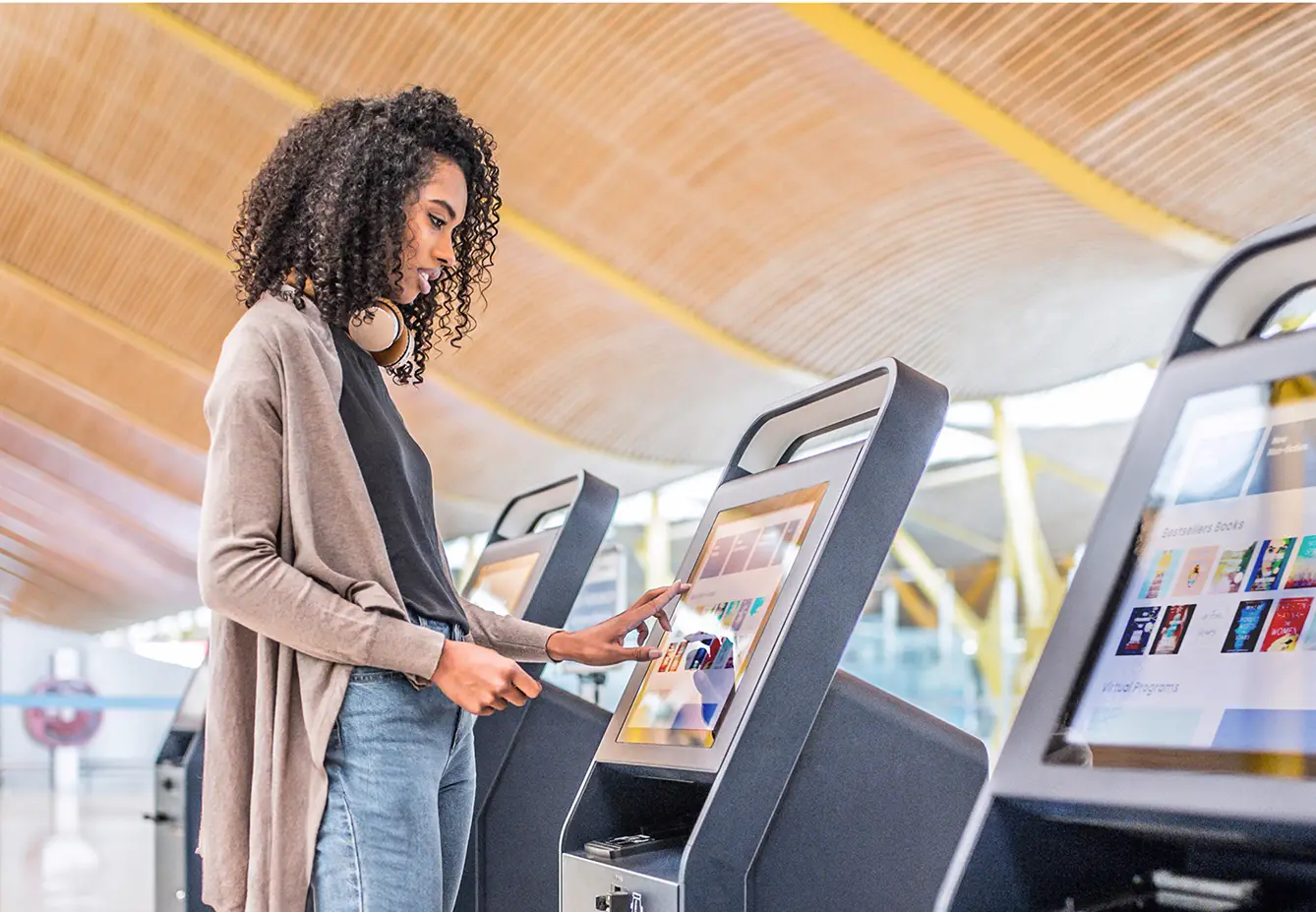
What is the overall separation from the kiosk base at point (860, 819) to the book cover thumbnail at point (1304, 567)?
86 cm

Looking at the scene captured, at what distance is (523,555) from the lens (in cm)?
383

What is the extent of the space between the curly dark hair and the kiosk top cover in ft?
3.32

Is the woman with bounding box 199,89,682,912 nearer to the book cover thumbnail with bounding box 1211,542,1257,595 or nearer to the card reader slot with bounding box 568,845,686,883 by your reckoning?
the card reader slot with bounding box 568,845,686,883

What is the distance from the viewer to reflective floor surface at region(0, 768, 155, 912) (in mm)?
5676

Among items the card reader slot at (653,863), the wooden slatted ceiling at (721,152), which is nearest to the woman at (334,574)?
the card reader slot at (653,863)

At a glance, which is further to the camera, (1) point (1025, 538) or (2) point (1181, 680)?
(1) point (1025, 538)

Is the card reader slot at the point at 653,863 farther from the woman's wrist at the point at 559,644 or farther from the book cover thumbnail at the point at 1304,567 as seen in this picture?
the book cover thumbnail at the point at 1304,567

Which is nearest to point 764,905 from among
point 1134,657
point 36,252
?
point 1134,657

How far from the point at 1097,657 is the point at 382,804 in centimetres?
85

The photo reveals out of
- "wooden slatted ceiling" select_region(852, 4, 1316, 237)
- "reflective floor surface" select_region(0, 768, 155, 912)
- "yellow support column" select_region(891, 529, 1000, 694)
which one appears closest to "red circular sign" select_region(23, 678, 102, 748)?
"reflective floor surface" select_region(0, 768, 155, 912)

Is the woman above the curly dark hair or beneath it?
beneath

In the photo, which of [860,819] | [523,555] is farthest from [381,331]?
[523,555]

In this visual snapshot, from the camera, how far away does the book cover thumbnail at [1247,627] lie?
116 cm

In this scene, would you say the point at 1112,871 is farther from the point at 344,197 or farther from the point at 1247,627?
the point at 344,197
